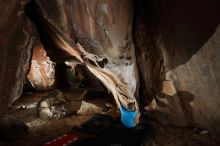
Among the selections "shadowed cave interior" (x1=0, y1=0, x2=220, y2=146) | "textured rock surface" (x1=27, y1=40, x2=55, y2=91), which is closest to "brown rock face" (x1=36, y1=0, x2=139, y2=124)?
"shadowed cave interior" (x1=0, y1=0, x2=220, y2=146)

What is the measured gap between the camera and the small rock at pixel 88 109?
546cm

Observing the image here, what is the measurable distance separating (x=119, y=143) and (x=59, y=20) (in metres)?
2.08

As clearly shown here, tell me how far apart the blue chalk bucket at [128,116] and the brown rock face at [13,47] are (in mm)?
1780

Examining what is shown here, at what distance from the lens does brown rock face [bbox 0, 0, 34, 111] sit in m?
2.65

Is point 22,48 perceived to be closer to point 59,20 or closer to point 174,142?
point 59,20

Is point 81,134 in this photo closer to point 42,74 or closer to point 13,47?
point 13,47

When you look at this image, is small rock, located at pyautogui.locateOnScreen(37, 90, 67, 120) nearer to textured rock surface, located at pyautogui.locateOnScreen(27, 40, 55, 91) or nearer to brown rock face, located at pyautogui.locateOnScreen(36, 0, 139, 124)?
brown rock face, located at pyautogui.locateOnScreen(36, 0, 139, 124)

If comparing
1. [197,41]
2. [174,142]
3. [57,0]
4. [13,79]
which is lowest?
[174,142]

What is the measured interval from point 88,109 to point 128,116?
139 centimetres

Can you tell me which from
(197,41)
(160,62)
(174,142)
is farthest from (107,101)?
(197,41)

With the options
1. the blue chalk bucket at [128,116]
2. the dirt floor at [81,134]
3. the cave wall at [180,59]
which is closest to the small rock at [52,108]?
the dirt floor at [81,134]

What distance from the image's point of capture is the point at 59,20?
324cm

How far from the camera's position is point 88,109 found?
5.57 meters

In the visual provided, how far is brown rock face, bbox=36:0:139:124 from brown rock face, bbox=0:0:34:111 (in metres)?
0.33
